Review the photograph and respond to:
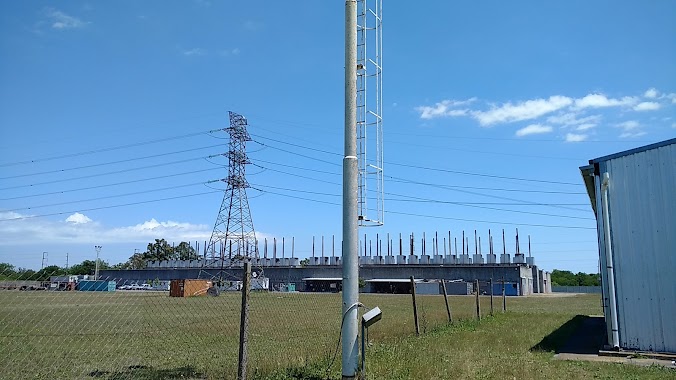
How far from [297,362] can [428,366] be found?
2297 millimetres

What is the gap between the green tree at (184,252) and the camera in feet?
454

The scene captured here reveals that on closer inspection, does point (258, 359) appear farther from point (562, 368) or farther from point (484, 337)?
point (484, 337)

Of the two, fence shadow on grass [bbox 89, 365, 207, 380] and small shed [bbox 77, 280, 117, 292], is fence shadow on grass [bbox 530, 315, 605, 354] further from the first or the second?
small shed [bbox 77, 280, 117, 292]

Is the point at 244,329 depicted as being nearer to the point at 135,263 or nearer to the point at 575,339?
the point at 575,339

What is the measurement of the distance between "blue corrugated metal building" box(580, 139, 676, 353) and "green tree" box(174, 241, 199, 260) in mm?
134334

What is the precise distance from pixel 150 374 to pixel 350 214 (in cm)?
432

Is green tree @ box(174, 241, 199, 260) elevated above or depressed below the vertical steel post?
above

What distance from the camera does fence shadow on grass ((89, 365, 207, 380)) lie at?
8606mm

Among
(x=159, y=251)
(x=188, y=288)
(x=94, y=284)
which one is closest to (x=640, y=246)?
(x=94, y=284)

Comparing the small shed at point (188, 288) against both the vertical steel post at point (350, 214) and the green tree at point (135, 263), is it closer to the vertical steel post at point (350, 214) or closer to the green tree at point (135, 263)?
the vertical steel post at point (350, 214)

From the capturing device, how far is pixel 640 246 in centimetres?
1185

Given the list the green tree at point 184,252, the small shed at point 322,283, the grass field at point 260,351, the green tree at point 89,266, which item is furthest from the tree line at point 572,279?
the grass field at point 260,351

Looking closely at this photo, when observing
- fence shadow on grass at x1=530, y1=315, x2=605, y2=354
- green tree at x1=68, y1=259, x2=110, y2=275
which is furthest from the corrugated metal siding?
green tree at x1=68, y1=259, x2=110, y2=275

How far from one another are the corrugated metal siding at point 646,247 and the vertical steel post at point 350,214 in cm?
725
